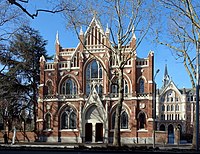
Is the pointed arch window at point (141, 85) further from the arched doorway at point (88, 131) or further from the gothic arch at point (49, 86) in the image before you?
the gothic arch at point (49, 86)

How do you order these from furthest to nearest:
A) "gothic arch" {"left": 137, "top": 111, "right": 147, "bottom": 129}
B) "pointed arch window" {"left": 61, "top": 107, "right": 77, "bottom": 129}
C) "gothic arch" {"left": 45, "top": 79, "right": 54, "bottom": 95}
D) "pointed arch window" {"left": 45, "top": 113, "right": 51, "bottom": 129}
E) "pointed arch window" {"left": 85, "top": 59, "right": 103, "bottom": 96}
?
"gothic arch" {"left": 45, "top": 79, "right": 54, "bottom": 95}, "pointed arch window" {"left": 45, "top": 113, "right": 51, "bottom": 129}, "pointed arch window" {"left": 85, "top": 59, "right": 103, "bottom": 96}, "pointed arch window" {"left": 61, "top": 107, "right": 77, "bottom": 129}, "gothic arch" {"left": 137, "top": 111, "right": 147, "bottom": 129}

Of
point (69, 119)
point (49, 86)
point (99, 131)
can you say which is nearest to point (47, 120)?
point (69, 119)

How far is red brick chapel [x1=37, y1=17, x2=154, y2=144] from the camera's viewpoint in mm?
47375

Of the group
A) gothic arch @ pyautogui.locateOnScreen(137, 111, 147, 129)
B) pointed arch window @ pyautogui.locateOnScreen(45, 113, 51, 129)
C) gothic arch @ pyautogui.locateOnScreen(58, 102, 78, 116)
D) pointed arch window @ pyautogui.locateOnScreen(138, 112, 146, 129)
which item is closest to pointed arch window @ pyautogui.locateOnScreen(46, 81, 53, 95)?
gothic arch @ pyautogui.locateOnScreen(58, 102, 78, 116)

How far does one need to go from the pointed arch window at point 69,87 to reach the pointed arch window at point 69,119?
239cm

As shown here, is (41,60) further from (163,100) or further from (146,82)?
(163,100)

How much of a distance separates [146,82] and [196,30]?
20640 millimetres

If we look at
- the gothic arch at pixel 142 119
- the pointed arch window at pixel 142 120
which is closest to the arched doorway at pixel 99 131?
the gothic arch at pixel 142 119

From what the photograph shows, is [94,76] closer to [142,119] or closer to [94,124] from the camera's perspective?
[94,124]

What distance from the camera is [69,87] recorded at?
50812 mm

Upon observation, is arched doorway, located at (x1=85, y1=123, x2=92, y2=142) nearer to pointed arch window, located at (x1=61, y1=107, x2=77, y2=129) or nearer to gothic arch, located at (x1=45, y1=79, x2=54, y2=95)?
pointed arch window, located at (x1=61, y1=107, x2=77, y2=129)

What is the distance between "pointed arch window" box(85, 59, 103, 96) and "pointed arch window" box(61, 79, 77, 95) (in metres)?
1.91

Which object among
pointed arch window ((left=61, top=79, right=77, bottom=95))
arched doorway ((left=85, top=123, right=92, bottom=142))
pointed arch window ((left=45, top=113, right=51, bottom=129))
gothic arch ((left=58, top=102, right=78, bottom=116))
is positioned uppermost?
pointed arch window ((left=61, top=79, right=77, bottom=95))

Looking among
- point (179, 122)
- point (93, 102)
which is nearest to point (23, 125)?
point (93, 102)
